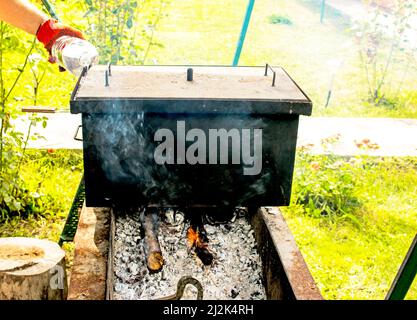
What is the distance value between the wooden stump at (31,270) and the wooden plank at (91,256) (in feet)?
0.45

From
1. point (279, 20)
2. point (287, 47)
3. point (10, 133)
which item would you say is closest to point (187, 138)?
point (10, 133)

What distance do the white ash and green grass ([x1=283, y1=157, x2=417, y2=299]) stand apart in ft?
2.80

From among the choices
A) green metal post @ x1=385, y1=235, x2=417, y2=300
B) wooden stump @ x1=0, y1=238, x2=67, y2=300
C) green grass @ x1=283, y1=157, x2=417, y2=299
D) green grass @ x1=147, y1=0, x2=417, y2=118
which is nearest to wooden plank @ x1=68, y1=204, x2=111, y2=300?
wooden stump @ x1=0, y1=238, x2=67, y2=300

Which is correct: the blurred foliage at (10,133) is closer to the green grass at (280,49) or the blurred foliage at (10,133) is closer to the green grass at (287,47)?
the green grass at (280,49)

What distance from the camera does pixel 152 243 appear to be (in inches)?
96.2

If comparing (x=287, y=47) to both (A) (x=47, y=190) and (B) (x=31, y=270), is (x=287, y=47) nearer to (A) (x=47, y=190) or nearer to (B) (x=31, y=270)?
(A) (x=47, y=190)

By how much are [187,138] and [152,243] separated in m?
0.56

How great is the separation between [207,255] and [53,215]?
1.67 meters

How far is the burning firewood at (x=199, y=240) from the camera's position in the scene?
251cm

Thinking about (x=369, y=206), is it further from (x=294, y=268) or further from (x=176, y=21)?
(x=176, y=21)

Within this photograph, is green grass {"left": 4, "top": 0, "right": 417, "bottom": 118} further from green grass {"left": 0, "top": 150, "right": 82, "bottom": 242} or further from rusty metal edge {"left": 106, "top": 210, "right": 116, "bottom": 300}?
rusty metal edge {"left": 106, "top": 210, "right": 116, "bottom": 300}
